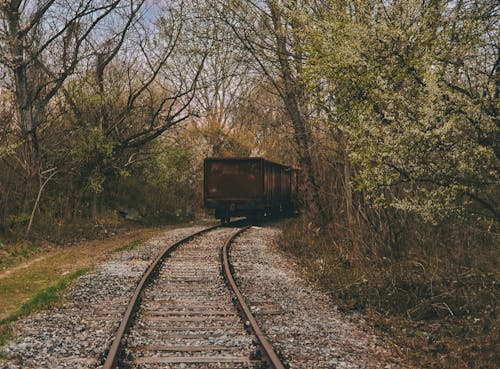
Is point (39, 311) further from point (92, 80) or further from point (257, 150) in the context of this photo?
point (257, 150)

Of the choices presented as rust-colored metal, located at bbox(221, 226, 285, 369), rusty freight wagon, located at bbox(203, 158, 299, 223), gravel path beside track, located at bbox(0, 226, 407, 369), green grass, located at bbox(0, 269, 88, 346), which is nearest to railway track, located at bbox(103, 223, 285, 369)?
rust-colored metal, located at bbox(221, 226, 285, 369)

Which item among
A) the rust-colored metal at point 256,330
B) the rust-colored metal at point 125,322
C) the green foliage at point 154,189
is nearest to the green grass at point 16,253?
the rust-colored metal at point 125,322

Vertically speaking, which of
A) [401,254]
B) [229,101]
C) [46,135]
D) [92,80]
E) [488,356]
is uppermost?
[229,101]

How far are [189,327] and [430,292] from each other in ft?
11.6

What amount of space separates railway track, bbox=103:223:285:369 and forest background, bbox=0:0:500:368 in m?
1.78

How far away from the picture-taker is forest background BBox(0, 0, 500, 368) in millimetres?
7238

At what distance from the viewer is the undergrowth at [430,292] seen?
688cm

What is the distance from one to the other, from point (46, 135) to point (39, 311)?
47.7 ft

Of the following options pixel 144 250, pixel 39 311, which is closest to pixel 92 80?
pixel 144 250

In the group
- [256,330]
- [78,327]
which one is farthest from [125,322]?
[256,330]

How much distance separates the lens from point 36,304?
935 cm

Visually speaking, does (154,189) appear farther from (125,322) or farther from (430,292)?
(125,322)

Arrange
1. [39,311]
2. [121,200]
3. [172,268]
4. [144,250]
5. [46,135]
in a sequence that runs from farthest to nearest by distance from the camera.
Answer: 1. [121,200]
2. [46,135]
3. [144,250]
4. [172,268]
5. [39,311]

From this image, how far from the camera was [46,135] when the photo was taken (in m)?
22.3
